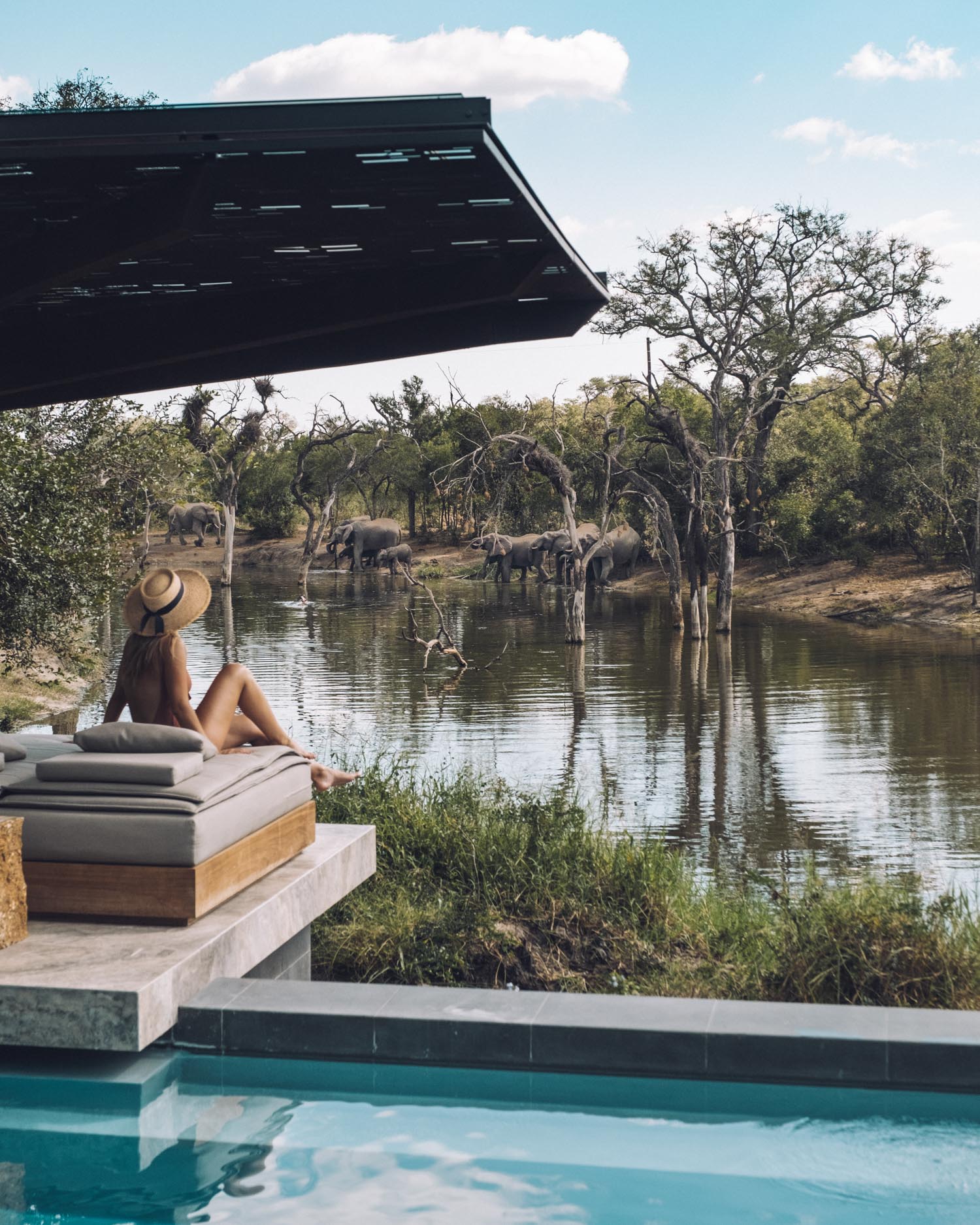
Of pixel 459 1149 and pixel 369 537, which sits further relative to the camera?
pixel 369 537

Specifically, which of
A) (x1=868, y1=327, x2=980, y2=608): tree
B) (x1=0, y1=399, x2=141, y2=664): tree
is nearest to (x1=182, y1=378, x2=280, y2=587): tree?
(x1=868, y1=327, x2=980, y2=608): tree

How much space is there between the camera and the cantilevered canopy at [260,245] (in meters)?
3.80

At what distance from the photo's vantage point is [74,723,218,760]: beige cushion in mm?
4727

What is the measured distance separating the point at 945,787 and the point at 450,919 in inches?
304

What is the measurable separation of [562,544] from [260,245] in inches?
1498

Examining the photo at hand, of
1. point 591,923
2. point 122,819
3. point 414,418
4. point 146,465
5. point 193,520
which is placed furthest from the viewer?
point 414,418

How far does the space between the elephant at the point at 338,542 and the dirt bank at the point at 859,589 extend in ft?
40.3

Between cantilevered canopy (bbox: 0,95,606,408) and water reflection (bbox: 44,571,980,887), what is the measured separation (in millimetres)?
3340

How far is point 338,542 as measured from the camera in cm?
5175

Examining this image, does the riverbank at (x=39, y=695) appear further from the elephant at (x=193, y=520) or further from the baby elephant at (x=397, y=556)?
the elephant at (x=193, y=520)

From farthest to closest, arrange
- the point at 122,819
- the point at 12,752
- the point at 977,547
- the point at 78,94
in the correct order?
the point at 977,547
the point at 78,94
the point at 12,752
the point at 122,819

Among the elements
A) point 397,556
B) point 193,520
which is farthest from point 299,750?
point 193,520

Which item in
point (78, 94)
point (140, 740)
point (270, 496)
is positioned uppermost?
point (78, 94)

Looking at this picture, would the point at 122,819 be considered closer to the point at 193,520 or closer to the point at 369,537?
the point at 369,537
